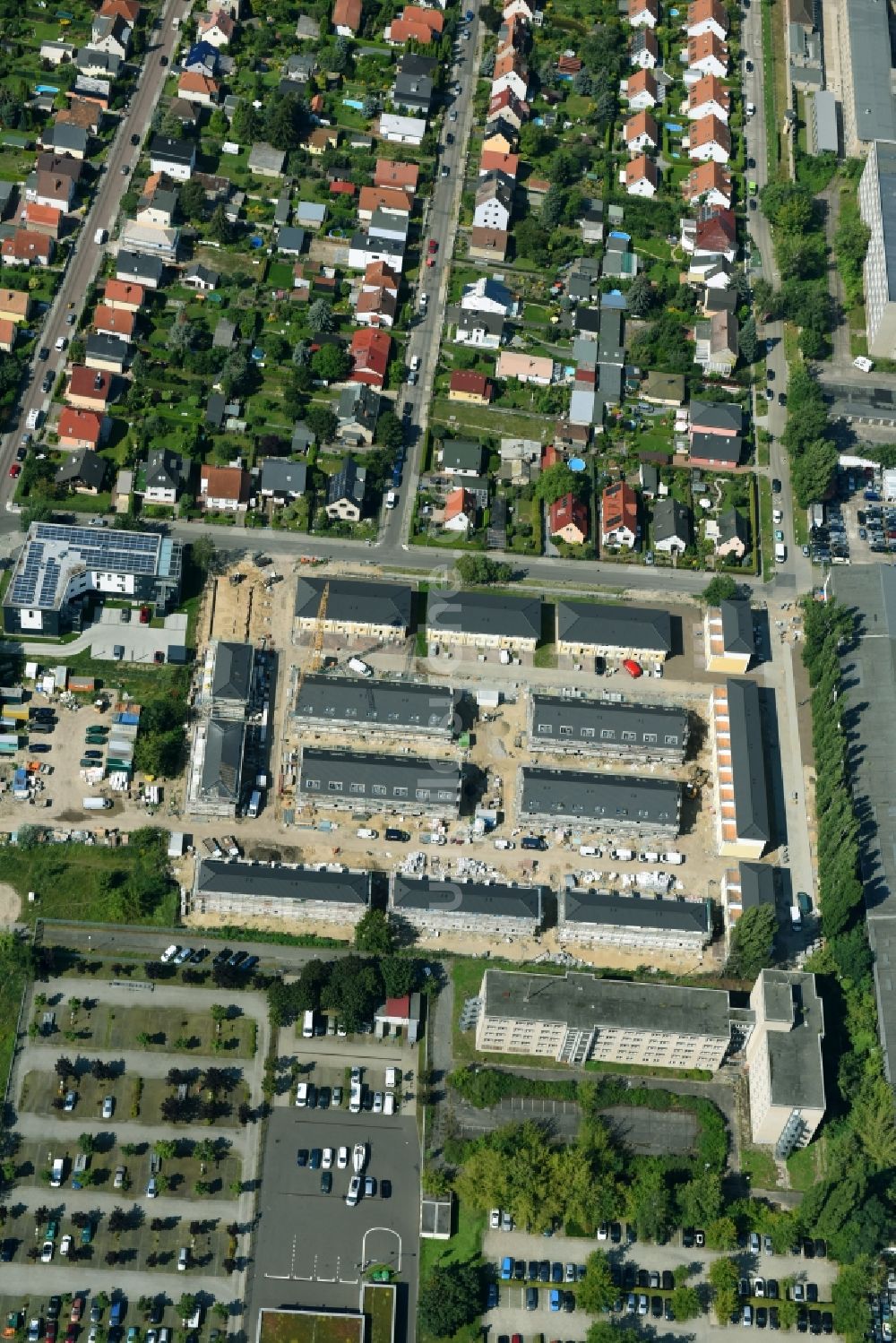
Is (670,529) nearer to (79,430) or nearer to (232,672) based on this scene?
(232,672)

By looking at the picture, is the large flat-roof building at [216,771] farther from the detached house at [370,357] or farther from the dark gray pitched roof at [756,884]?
the detached house at [370,357]

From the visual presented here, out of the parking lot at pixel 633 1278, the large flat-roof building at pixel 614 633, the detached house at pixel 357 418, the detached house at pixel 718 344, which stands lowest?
the parking lot at pixel 633 1278

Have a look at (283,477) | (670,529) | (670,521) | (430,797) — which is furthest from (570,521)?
(430,797)

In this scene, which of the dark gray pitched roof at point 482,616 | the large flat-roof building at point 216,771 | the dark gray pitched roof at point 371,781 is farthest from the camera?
the dark gray pitched roof at point 482,616

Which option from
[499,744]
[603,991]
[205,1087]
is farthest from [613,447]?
[205,1087]

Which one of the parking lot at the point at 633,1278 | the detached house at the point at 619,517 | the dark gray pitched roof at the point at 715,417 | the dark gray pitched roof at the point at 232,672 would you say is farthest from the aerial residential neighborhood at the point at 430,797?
the dark gray pitched roof at the point at 232,672

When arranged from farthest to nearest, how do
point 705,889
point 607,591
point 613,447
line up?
point 613,447 → point 607,591 → point 705,889

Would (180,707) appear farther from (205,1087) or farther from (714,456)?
(714,456)
